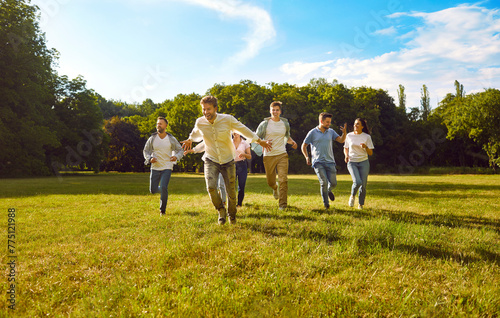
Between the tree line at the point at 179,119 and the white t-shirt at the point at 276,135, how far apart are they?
30742 mm

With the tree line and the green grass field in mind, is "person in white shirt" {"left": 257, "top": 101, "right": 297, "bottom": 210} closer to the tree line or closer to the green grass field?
the green grass field

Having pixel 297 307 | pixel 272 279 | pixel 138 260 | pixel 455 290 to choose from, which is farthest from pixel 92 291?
pixel 455 290

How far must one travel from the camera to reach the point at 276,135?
26.7 feet

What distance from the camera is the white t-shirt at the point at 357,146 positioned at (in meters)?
8.59

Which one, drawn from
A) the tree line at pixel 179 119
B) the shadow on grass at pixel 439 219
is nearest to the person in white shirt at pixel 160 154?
the shadow on grass at pixel 439 219

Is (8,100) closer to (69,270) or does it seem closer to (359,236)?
(69,270)

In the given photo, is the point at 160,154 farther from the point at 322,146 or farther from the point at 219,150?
the point at 322,146

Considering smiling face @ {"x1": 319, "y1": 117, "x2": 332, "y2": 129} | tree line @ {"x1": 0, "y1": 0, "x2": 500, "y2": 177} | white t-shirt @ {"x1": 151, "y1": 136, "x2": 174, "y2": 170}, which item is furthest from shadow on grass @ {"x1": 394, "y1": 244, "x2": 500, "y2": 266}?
tree line @ {"x1": 0, "y1": 0, "x2": 500, "y2": 177}

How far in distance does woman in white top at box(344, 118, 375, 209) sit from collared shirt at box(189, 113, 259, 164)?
3732 millimetres

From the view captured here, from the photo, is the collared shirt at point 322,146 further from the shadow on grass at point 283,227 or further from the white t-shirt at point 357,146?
the shadow on grass at point 283,227

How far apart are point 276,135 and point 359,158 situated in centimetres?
257

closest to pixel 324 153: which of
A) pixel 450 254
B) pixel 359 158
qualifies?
pixel 359 158

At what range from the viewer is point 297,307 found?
279cm

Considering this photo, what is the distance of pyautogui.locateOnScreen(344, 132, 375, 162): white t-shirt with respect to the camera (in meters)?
8.59
